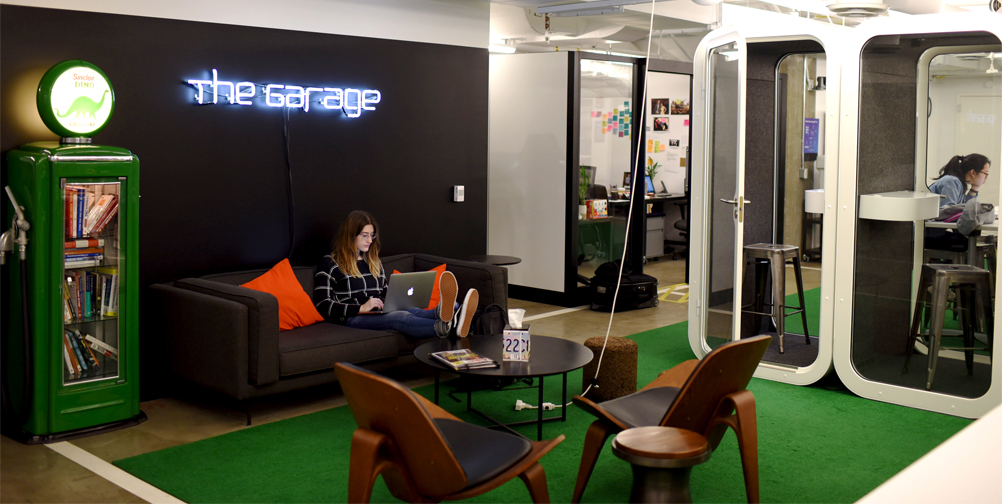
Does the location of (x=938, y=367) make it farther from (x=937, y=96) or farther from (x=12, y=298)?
(x=12, y=298)

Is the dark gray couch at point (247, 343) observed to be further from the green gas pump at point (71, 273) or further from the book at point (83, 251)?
the book at point (83, 251)

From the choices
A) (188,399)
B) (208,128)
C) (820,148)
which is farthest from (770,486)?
(820,148)

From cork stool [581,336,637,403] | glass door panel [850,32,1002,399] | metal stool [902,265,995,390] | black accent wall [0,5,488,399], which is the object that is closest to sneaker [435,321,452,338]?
cork stool [581,336,637,403]

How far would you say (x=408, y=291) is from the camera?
206 inches

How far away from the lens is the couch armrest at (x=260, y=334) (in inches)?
168

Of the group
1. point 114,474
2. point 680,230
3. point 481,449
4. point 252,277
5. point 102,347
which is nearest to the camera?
point 481,449

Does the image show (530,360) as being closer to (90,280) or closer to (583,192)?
(90,280)

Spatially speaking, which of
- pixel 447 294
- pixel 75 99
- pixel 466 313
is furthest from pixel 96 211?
pixel 466 313

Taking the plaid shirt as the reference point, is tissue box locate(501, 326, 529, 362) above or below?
below

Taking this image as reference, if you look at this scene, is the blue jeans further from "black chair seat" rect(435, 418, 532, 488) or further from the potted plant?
the potted plant

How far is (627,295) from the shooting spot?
7535 millimetres

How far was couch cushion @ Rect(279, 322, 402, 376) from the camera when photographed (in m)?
4.48

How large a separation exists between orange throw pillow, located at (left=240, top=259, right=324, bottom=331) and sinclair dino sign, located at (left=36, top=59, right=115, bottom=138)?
1.26 metres

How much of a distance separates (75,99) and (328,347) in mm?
1821
